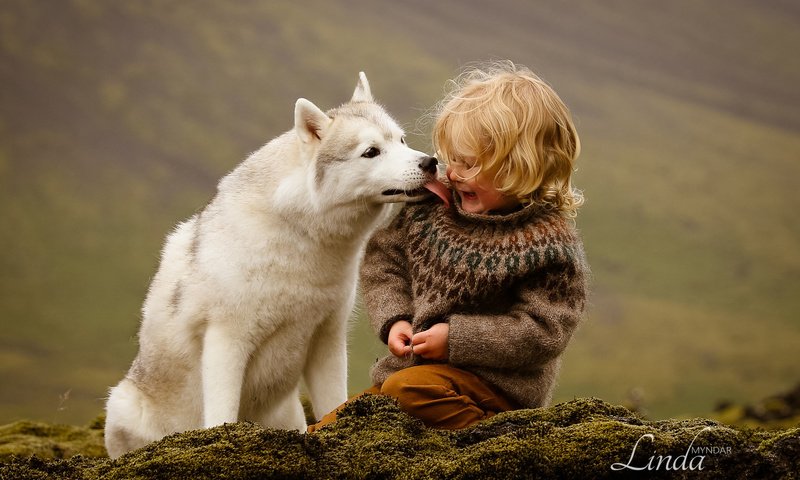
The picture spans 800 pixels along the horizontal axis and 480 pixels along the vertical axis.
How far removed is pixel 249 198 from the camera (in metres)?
4.75

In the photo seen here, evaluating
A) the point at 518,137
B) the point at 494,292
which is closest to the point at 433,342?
the point at 494,292

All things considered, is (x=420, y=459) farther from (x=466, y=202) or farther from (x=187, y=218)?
(x=187, y=218)

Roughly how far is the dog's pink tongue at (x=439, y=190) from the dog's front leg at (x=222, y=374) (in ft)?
4.15

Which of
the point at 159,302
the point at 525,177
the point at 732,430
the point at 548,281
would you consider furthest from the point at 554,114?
the point at 159,302

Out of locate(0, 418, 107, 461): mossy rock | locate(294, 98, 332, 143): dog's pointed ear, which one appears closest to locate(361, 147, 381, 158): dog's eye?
locate(294, 98, 332, 143): dog's pointed ear

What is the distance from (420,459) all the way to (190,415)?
1.98m

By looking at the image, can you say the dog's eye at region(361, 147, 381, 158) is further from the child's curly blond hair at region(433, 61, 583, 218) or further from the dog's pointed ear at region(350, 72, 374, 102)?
the dog's pointed ear at region(350, 72, 374, 102)

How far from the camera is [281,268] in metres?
4.62

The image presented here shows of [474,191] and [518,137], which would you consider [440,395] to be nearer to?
[474,191]

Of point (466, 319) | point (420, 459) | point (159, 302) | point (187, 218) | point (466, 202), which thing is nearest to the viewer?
point (420, 459)

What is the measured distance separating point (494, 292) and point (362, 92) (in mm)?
1580

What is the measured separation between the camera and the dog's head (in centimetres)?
441

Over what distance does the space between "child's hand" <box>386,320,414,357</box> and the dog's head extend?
631 millimetres

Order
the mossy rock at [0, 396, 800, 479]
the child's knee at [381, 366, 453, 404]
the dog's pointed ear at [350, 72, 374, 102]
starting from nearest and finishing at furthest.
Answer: the mossy rock at [0, 396, 800, 479]
the child's knee at [381, 366, 453, 404]
the dog's pointed ear at [350, 72, 374, 102]
